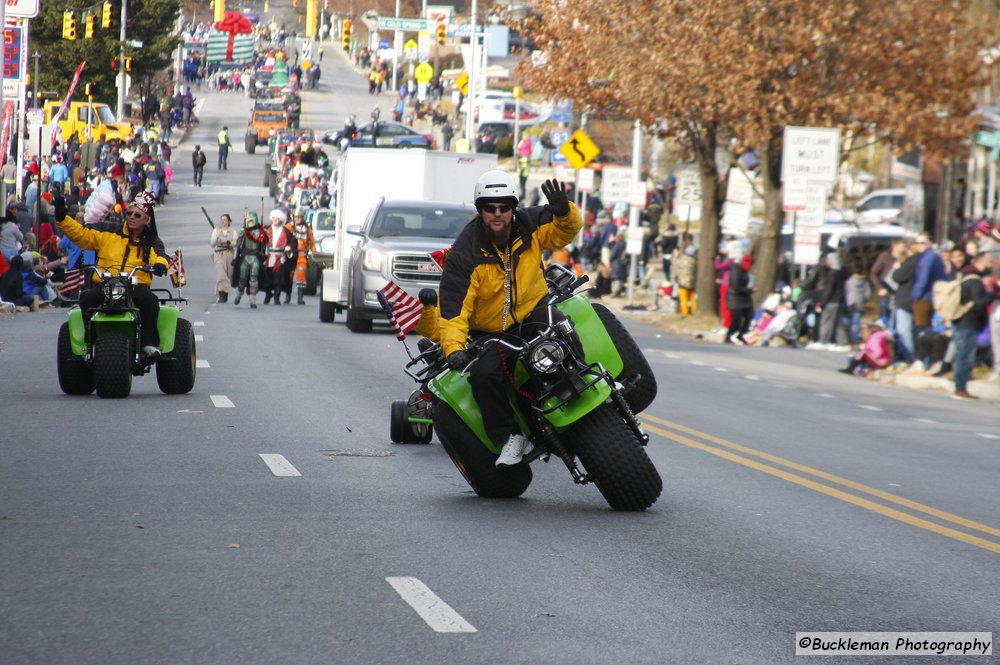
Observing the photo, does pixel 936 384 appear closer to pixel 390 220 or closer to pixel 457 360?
pixel 390 220

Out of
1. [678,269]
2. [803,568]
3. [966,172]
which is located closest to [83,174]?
[678,269]

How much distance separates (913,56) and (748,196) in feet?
12.9

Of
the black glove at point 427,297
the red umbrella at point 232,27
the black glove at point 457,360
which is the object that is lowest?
the black glove at point 457,360

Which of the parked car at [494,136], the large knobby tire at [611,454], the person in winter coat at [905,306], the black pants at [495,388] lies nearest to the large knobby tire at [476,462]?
the black pants at [495,388]

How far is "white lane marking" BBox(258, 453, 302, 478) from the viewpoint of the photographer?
11.3 metres

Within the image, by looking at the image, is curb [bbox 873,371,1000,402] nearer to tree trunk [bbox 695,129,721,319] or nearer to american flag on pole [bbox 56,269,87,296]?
american flag on pole [bbox 56,269,87,296]

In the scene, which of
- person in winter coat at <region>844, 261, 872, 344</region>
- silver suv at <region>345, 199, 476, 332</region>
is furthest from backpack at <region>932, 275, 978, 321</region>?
silver suv at <region>345, 199, 476, 332</region>

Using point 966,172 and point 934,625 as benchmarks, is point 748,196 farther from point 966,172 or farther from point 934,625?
point 934,625

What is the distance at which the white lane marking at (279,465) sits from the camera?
11.3 metres

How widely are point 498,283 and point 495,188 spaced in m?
0.52

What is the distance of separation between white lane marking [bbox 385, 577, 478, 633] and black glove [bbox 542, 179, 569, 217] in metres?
2.86

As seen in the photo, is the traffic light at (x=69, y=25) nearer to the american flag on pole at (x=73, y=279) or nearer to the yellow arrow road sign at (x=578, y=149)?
the yellow arrow road sign at (x=578, y=149)

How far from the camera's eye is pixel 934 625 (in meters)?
7.04

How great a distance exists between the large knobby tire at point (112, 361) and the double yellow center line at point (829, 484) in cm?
449
